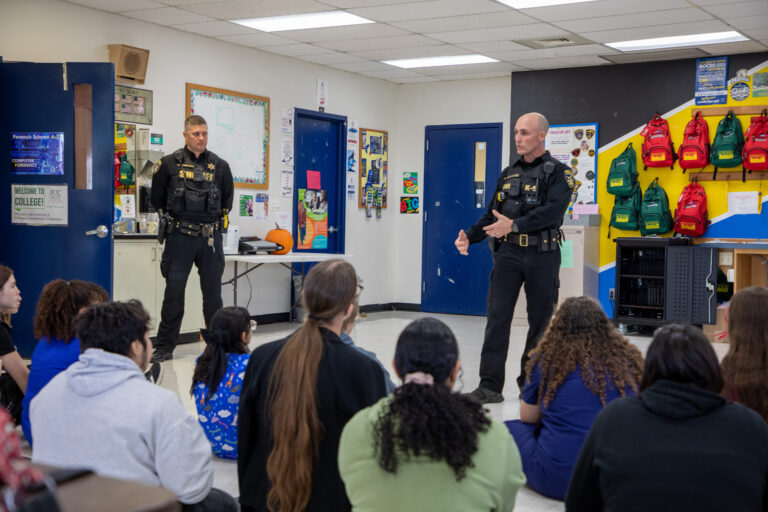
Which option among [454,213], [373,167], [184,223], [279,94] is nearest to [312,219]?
[373,167]

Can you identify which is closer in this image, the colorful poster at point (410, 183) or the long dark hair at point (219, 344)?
the long dark hair at point (219, 344)

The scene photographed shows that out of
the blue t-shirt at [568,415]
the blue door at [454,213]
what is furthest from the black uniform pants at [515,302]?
the blue door at [454,213]

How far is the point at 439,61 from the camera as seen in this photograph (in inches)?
345

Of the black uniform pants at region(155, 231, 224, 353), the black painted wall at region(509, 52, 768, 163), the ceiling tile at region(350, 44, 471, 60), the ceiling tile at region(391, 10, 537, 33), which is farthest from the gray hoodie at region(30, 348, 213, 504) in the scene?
the black painted wall at region(509, 52, 768, 163)

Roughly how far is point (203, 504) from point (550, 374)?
1356 mm

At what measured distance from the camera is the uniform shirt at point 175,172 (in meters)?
6.20

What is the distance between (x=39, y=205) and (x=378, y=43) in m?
3.50

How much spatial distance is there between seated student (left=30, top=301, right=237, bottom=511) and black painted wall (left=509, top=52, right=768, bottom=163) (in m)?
7.47

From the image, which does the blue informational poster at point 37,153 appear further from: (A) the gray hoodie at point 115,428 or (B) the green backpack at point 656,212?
(B) the green backpack at point 656,212

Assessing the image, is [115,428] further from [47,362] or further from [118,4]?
[118,4]

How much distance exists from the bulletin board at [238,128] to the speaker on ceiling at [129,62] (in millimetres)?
663

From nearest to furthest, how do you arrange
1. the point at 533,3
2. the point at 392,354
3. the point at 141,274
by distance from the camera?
the point at 533,3 → the point at 141,274 → the point at 392,354

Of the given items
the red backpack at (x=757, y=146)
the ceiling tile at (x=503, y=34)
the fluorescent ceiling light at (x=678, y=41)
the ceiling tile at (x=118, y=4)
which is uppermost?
the fluorescent ceiling light at (x=678, y=41)

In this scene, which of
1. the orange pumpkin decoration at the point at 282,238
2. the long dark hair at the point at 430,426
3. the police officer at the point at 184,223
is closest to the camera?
the long dark hair at the point at 430,426
